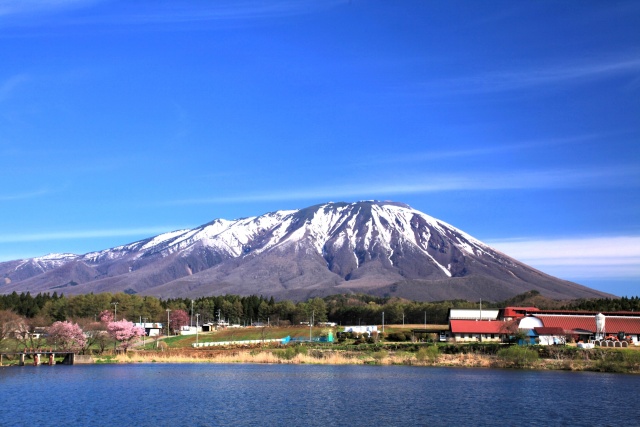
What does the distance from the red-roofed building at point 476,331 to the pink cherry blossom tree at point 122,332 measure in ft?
134

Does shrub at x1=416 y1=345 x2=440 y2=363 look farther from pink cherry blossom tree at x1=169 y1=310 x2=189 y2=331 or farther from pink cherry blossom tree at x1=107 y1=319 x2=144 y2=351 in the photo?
pink cherry blossom tree at x1=169 y1=310 x2=189 y2=331

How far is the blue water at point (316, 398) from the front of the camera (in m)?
36.3

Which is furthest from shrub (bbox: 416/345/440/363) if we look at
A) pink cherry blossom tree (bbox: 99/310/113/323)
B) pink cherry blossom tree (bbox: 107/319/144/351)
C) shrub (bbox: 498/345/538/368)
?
pink cherry blossom tree (bbox: 99/310/113/323)

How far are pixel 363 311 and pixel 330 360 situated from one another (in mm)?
81960

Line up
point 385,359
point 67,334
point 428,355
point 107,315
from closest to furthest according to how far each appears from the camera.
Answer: point 428,355 → point 385,359 → point 67,334 → point 107,315

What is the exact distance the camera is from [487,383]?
5325 centimetres

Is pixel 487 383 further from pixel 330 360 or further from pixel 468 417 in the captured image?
pixel 330 360

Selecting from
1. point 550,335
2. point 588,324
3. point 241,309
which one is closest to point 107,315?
point 241,309

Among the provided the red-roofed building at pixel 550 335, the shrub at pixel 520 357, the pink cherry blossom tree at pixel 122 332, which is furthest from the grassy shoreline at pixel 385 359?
the red-roofed building at pixel 550 335

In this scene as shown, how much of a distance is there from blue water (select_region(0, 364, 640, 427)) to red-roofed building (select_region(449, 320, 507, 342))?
34.4 meters

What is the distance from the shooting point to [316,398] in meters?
44.0

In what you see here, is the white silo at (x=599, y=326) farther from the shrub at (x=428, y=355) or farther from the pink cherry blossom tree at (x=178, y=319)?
the pink cherry blossom tree at (x=178, y=319)

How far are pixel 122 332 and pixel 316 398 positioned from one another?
175 feet

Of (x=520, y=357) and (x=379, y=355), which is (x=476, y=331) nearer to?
(x=379, y=355)
